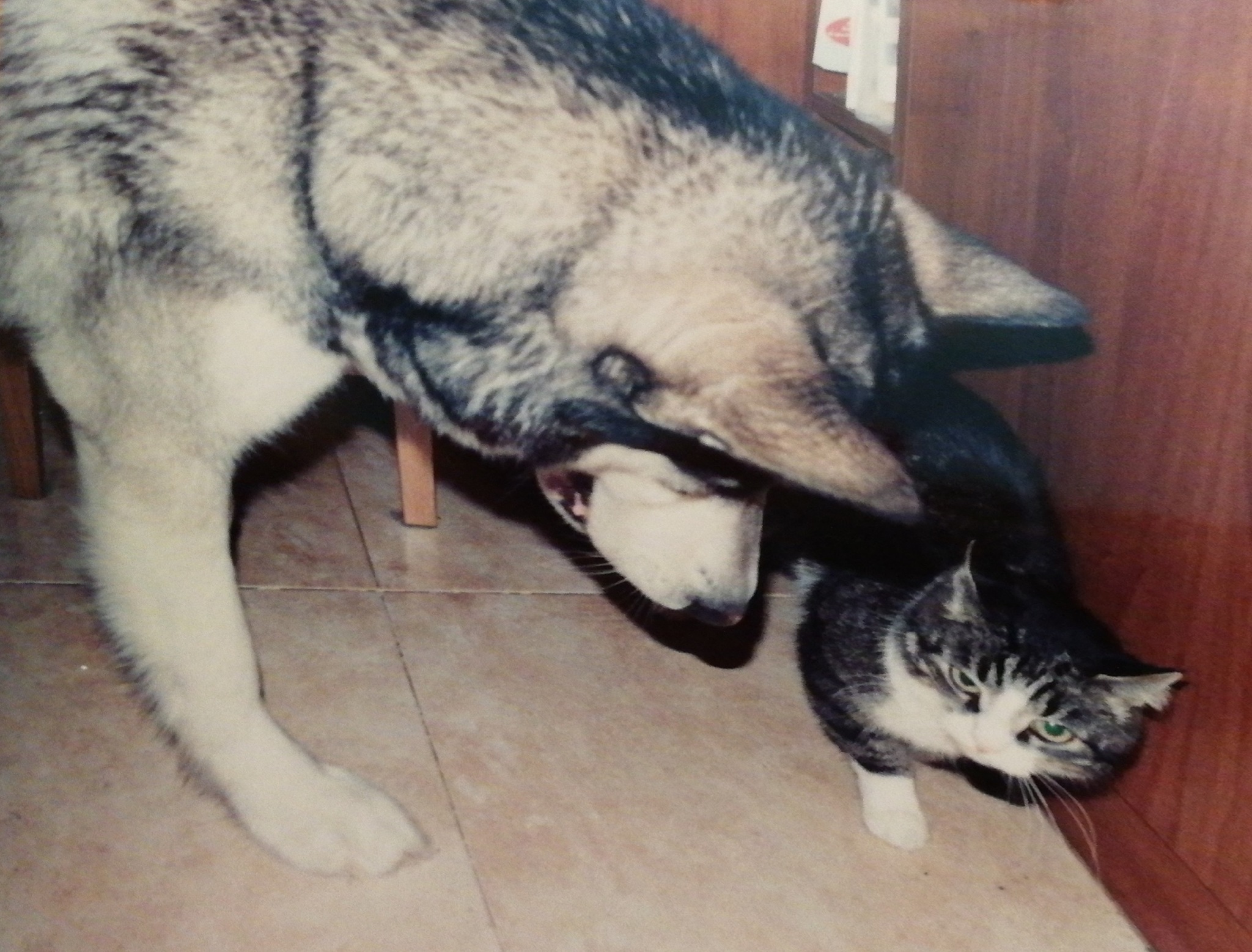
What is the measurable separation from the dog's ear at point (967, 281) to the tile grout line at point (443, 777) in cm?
83

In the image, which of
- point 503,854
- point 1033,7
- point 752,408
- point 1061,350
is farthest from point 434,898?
point 1033,7

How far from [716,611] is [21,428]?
1.21m

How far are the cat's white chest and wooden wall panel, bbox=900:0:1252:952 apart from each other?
0.24 m

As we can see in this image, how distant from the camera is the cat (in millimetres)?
1446

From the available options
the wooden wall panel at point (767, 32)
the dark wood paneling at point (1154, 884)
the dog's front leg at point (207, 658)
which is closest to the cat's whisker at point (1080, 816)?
the dark wood paneling at point (1154, 884)

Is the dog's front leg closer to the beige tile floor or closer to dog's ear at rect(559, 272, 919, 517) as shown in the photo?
the beige tile floor

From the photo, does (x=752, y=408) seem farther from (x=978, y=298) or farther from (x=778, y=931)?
(x=778, y=931)

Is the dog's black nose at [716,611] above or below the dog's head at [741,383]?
below

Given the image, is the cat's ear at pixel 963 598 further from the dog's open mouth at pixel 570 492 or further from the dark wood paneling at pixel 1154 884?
the dog's open mouth at pixel 570 492

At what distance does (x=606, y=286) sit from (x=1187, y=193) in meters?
0.62

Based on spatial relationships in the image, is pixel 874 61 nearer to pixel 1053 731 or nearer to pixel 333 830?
pixel 1053 731

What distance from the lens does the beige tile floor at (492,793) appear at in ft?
4.46

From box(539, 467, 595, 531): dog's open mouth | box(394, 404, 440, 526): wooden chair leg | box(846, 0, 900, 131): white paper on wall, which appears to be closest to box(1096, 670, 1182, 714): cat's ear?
box(539, 467, 595, 531): dog's open mouth

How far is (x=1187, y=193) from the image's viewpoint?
1.28 meters
